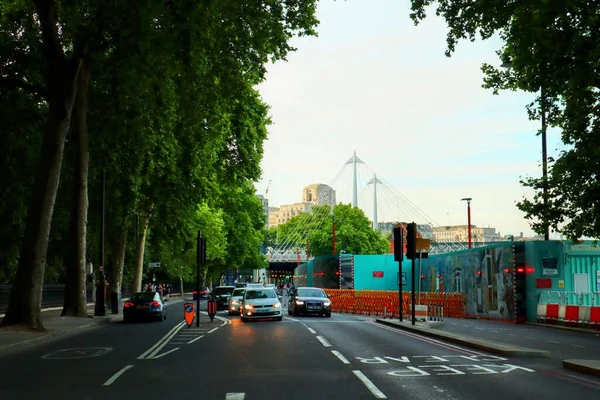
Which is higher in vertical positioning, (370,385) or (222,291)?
(222,291)

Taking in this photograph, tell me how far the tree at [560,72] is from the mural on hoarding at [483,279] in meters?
6.33

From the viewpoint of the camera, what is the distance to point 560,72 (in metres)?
23.3

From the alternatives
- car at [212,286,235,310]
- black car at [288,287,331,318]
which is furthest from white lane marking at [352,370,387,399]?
car at [212,286,235,310]

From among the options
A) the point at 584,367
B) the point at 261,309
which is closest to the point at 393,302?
the point at 261,309

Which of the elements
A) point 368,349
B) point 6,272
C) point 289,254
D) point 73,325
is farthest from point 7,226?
point 289,254

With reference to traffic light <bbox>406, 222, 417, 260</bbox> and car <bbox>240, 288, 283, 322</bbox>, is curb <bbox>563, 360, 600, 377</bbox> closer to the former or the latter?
traffic light <bbox>406, 222, 417, 260</bbox>

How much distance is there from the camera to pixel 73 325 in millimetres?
28422

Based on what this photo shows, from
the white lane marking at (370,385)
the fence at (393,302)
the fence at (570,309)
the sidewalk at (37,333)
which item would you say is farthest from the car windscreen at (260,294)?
the white lane marking at (370,385)

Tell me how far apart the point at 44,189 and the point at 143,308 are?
10.1 meters

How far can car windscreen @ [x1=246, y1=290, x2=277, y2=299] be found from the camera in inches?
1303

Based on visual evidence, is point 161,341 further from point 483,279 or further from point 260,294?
point 483,279

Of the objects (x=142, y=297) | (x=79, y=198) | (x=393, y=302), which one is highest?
(x=79, y=198)

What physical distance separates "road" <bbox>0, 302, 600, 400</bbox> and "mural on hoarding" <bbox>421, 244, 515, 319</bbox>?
13.4 m

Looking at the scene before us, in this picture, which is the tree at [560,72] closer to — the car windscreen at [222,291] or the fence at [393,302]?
the fence at [393,302]
